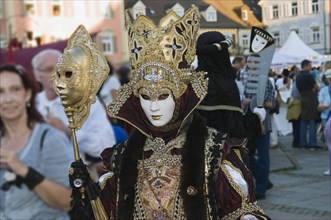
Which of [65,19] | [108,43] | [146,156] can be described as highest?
[65,19]

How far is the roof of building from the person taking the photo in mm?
3059

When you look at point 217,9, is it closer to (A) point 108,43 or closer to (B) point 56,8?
(B) point 56,8

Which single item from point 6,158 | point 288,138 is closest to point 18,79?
point 6,158

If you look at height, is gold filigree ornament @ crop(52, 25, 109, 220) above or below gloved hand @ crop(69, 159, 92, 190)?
above

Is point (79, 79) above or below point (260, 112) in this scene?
above

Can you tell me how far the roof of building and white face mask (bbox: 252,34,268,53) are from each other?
0.47m

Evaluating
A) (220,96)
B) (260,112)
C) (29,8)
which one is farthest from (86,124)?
(29,8)

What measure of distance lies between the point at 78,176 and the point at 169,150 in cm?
46

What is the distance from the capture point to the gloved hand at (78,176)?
2533mm

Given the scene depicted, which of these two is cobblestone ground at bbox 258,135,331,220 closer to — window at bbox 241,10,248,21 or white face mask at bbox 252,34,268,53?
white face mask at bbox 252,34,268,53

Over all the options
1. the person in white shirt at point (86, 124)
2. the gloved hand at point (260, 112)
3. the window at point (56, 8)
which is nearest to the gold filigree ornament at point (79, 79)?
the person in white shirt at point (86, 124)

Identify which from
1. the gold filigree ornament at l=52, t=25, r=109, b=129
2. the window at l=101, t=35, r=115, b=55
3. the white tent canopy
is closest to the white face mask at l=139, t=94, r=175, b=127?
the gold filigree ornament at l=52, t=25, r=109, b=129

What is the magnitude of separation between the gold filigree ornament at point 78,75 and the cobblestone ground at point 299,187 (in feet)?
12.4

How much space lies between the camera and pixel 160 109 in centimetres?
261
